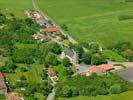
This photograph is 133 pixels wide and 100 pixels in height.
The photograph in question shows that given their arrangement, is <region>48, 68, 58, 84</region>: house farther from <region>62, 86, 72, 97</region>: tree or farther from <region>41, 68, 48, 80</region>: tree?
<region>62, 86, 72, 97</region>: tree

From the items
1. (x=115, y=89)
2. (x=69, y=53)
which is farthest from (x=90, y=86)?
(x=69, y=53)

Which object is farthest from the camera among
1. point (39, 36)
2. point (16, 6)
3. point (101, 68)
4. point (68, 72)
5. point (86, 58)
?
point (16, 6)

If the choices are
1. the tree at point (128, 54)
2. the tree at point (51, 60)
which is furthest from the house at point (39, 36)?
the tree at point (128, 54)

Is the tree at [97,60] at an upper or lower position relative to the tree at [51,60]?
lower

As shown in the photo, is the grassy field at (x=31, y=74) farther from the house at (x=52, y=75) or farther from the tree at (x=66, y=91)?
the tree at (x=66, y=91)

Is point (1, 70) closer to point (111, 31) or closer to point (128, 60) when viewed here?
point (128, 60)

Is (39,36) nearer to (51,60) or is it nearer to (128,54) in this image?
(51,60)
